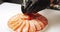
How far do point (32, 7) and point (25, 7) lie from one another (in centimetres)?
4

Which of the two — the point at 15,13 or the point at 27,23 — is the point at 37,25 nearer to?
the point at 27,23

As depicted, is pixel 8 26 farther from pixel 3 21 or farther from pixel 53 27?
pixel 53 27

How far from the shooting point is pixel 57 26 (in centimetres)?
50

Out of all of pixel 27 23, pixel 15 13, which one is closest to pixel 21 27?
pixel 27 23

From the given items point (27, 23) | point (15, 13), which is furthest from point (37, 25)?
point (15, 13)

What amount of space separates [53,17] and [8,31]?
0.73 feet

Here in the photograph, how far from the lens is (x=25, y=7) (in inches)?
18.9

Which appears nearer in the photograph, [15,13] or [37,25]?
[37,25]

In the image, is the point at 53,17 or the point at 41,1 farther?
the point at 53,17

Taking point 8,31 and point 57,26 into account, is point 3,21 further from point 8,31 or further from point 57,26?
point 57,26

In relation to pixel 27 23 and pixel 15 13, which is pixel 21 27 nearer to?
pixel 27 23

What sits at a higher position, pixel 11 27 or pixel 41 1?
pixel 41 1

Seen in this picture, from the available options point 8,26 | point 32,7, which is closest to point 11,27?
point 8,26

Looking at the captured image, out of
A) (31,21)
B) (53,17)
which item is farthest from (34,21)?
(53,17)
